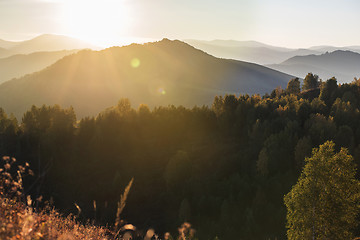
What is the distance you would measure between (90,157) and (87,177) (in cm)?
904

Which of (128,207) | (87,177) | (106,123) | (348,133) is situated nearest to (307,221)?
(128,207)

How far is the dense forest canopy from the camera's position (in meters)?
52.5

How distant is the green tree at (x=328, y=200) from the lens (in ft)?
67.7

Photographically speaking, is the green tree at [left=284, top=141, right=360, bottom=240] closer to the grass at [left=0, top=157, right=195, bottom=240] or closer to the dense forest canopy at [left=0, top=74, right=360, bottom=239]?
the grass at [left=0, top=157, right=195, bottom=240]

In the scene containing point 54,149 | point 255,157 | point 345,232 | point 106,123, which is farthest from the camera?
point 106,123

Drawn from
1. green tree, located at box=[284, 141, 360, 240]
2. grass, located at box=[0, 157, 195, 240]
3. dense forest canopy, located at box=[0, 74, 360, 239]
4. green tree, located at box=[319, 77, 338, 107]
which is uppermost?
green tree, located at box=[319, 77, 338, 107]

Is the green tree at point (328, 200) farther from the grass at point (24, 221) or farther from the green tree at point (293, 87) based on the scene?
the green tree at point (293, 87)

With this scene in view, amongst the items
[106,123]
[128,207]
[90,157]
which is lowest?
[128,207]

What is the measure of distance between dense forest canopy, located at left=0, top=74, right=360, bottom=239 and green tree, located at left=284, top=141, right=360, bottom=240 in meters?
24.1

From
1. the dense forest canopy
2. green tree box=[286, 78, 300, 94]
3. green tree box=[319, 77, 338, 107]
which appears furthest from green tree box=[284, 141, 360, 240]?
green tree box=[286, 78, 300, 94]

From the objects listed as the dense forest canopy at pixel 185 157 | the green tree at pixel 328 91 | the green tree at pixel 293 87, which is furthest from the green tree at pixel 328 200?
the green tree at pixel 293 87

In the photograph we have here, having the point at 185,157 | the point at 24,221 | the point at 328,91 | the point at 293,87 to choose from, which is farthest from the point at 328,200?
the point at 293,87

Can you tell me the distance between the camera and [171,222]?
173ft

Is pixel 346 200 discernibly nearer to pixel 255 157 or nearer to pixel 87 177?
pixel 255 157
